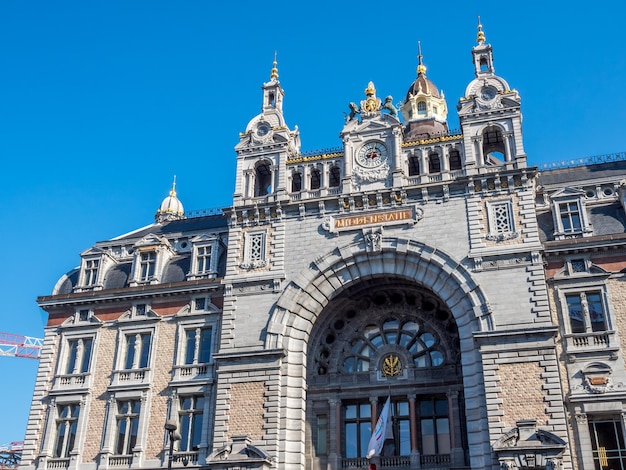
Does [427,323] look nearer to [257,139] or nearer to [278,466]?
[278,466]

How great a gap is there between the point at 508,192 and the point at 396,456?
50.5ft

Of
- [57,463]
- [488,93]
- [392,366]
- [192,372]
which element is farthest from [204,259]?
[488,93]

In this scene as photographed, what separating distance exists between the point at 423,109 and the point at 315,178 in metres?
27.3

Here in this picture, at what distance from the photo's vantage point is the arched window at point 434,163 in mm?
40906

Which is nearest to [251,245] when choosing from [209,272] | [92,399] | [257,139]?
[209,272]

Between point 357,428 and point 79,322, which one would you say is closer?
point 357,428

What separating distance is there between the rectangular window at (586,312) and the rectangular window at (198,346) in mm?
19838

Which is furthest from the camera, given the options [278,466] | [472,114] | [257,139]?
[257,139]

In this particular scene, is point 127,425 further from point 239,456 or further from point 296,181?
point 296,181

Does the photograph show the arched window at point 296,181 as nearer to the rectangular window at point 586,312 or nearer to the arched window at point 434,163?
the arched window at point 434,163

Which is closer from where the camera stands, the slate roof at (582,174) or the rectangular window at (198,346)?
the rectangular window at (198,346)

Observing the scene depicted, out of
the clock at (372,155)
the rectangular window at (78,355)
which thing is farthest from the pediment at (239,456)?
the clock at (372,155)

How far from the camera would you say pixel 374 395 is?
38562mm

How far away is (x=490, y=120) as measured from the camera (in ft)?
132
